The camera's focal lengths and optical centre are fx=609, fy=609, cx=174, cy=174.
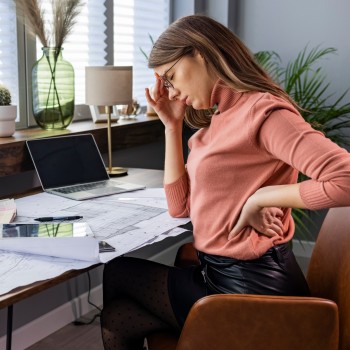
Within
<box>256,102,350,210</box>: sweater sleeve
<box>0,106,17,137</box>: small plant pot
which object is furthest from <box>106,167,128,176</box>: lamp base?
<box>256,102,350,210</box>: sweater sleeve

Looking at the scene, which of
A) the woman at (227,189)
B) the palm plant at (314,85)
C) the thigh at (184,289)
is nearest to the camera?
the woman at (227,189)

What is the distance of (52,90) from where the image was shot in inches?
85.0

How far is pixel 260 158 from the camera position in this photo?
130 cm

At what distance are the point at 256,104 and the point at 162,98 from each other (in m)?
0.46

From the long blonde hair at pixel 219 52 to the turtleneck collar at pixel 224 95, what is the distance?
2 cm

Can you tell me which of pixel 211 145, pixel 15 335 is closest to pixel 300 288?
pixel 211 145

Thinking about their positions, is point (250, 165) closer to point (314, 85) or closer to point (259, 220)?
point (259, 220)

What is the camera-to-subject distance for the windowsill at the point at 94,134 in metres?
1.89

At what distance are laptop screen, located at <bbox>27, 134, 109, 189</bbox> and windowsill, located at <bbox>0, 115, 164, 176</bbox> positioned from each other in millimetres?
50

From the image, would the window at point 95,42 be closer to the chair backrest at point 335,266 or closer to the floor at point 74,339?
the floor at point 74,339

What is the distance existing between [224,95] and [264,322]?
0.51 m

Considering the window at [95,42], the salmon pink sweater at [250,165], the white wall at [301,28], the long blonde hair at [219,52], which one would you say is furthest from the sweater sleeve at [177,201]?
the white wall at [301,28]

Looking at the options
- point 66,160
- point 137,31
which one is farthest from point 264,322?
point 137,31

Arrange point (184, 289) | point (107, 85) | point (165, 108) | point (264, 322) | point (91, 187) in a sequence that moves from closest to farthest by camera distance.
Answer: point (264, 322) → point (184, 289) → point (165, 108) → point (91, 187) → point (107, 85)
